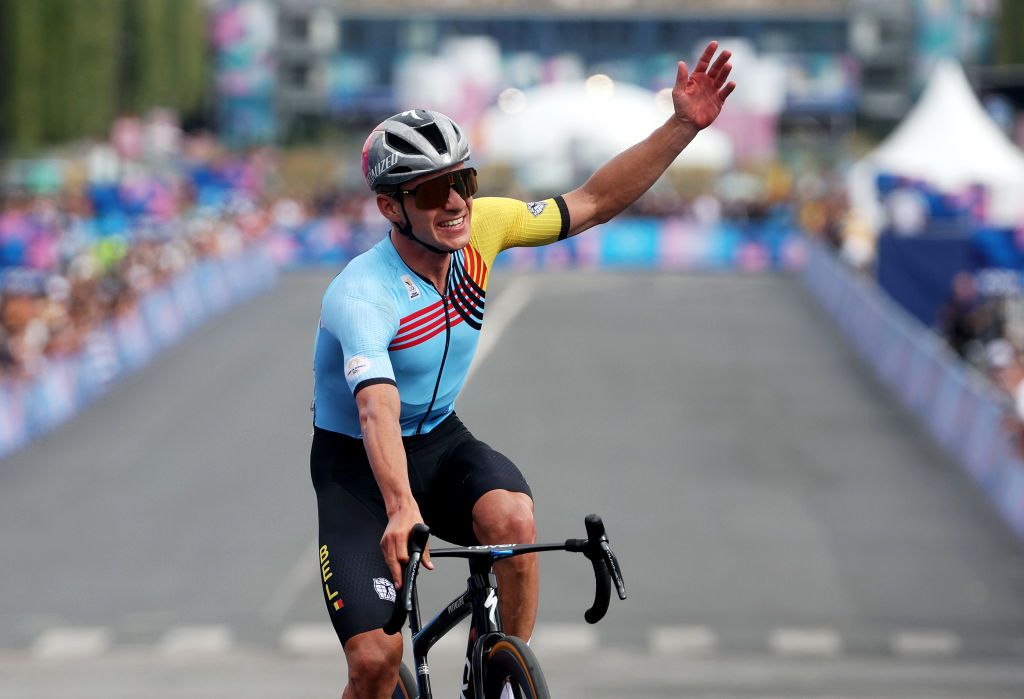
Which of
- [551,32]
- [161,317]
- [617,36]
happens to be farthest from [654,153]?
[617,36]

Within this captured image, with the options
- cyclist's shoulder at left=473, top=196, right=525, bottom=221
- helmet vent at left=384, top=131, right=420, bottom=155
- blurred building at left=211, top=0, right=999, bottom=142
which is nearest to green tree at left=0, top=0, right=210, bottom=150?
cyclist's shoulder at left=473, top=196, right=525, bottom=221

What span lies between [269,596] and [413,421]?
11068mm

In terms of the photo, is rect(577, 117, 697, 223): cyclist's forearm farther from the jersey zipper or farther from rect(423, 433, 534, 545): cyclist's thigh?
rect(423, 433, 534, 545): cyclist's thigh

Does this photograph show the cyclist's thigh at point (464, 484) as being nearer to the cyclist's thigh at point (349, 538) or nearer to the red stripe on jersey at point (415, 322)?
the cyclist's thigh at point (349, 538)

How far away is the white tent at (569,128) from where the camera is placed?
4434 cm

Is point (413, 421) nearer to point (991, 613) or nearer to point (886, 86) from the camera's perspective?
point (991, 613)

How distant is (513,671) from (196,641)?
10.4 m

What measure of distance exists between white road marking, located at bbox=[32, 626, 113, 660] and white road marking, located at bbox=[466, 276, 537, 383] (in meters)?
12.3

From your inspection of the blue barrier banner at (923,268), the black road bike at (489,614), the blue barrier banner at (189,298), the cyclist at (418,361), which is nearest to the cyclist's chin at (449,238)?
the cyclist at (418,361)

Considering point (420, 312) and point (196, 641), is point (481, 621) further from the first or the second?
point (196, 641)

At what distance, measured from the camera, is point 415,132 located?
5559 millimetres

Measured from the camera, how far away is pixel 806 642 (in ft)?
49.9

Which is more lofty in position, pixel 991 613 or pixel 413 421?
pixel 413 421

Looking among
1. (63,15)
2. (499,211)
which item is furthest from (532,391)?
(63,15)
